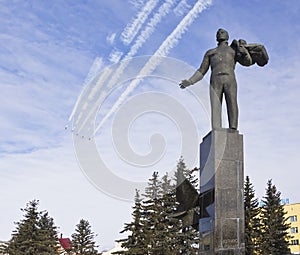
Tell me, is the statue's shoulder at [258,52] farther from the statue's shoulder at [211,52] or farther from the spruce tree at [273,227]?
the spruce tree at [273,227]

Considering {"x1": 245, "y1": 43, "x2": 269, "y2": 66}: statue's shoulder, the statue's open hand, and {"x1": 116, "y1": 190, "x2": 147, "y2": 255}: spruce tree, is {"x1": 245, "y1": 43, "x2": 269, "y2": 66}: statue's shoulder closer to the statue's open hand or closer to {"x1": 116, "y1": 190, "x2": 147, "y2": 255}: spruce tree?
the statue's open hand

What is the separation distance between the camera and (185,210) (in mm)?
9516

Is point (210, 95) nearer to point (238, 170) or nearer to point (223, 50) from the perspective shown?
point (223, 50)

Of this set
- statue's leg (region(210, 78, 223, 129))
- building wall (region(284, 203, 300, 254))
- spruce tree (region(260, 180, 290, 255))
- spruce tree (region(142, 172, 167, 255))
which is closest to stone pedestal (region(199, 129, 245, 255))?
statue's leg (region(210, 78, 223, 129))

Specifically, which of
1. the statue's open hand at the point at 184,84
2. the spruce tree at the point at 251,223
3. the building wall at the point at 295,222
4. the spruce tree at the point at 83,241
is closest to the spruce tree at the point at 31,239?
the spruce tree at the point at 83,241

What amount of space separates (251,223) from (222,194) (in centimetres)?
2340

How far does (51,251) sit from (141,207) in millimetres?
7680

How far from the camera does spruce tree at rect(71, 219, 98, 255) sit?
115 ft

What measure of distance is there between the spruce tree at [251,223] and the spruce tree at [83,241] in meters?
11.9

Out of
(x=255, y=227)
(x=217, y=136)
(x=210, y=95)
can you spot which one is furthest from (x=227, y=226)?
(x=255, y=227)

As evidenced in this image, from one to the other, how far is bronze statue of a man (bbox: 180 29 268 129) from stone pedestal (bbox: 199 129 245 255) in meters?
0.44

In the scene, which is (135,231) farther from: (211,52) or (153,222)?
(211,52)

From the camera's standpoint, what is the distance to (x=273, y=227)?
32031 mm

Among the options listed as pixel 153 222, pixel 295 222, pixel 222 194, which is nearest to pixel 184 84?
pixel 222 194
